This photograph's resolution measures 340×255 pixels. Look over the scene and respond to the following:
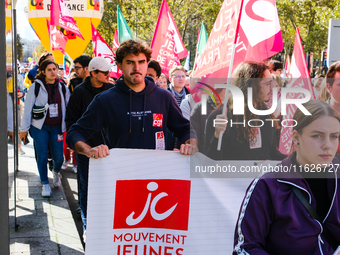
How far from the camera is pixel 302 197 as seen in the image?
6.61 ft

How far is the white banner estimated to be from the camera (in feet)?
10.2

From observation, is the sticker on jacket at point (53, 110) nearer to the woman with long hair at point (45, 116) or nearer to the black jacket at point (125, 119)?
the woman with long hair at point (45, 116)

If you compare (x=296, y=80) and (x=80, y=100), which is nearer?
(x=296, y=80)

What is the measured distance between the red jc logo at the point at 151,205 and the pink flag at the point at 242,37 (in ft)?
4.06


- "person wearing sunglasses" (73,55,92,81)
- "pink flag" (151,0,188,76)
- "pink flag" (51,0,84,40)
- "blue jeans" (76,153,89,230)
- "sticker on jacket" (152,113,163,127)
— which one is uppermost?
"pink flag" (51,0,84,40)

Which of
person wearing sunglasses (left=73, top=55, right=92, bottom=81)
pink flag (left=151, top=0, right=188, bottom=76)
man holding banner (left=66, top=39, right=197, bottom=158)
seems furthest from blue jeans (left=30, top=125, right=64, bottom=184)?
man holding banner (left=66, top=39, right=197, bottom=158)

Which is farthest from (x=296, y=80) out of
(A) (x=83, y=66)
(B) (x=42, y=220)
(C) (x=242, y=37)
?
(A) (x=83, y=66)

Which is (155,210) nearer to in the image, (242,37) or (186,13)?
(242,37)

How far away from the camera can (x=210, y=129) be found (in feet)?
11.0

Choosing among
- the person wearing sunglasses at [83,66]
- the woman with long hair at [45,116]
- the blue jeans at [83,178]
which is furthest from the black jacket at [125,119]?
the person wearing sunglasses at [83,66]

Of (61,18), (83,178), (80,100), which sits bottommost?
(83,178)

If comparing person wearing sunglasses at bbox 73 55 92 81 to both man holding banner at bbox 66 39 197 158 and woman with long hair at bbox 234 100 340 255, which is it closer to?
man holding banner at bbox 66 39 197 158

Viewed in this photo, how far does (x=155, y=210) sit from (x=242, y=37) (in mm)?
2058

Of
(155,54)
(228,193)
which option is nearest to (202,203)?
(228,193)
